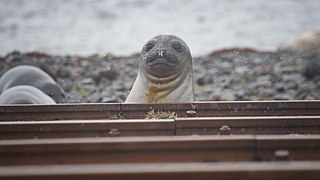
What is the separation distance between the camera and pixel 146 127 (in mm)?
3131

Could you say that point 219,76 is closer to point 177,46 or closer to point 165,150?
point 177,46

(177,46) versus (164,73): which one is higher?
(177,46)

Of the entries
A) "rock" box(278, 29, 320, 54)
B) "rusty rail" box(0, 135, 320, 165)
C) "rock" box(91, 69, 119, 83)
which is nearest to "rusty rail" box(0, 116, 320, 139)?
"rusty rail" box(0, 135, 320, 165)

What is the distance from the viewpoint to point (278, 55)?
17.5 meters

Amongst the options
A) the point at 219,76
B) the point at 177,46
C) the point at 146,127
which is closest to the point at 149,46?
the point at 177,46

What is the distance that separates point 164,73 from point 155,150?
2.79 m

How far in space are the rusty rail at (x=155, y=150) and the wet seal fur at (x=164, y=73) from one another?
274cm

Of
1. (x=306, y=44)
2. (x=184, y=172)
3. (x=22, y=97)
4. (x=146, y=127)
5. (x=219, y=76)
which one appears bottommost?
(x=184, y=172)

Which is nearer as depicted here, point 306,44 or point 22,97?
point 22,97

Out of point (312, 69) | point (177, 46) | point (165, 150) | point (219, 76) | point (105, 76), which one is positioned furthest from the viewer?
point (219, 76)

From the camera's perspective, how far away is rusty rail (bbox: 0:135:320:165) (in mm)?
2510

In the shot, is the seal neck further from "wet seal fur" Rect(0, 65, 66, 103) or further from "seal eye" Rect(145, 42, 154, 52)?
"wet seal fur" Rect(0, 65, 66, 103)

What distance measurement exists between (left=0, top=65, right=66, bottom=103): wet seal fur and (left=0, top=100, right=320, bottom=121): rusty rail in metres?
3.88

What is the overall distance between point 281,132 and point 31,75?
5.63 meters
